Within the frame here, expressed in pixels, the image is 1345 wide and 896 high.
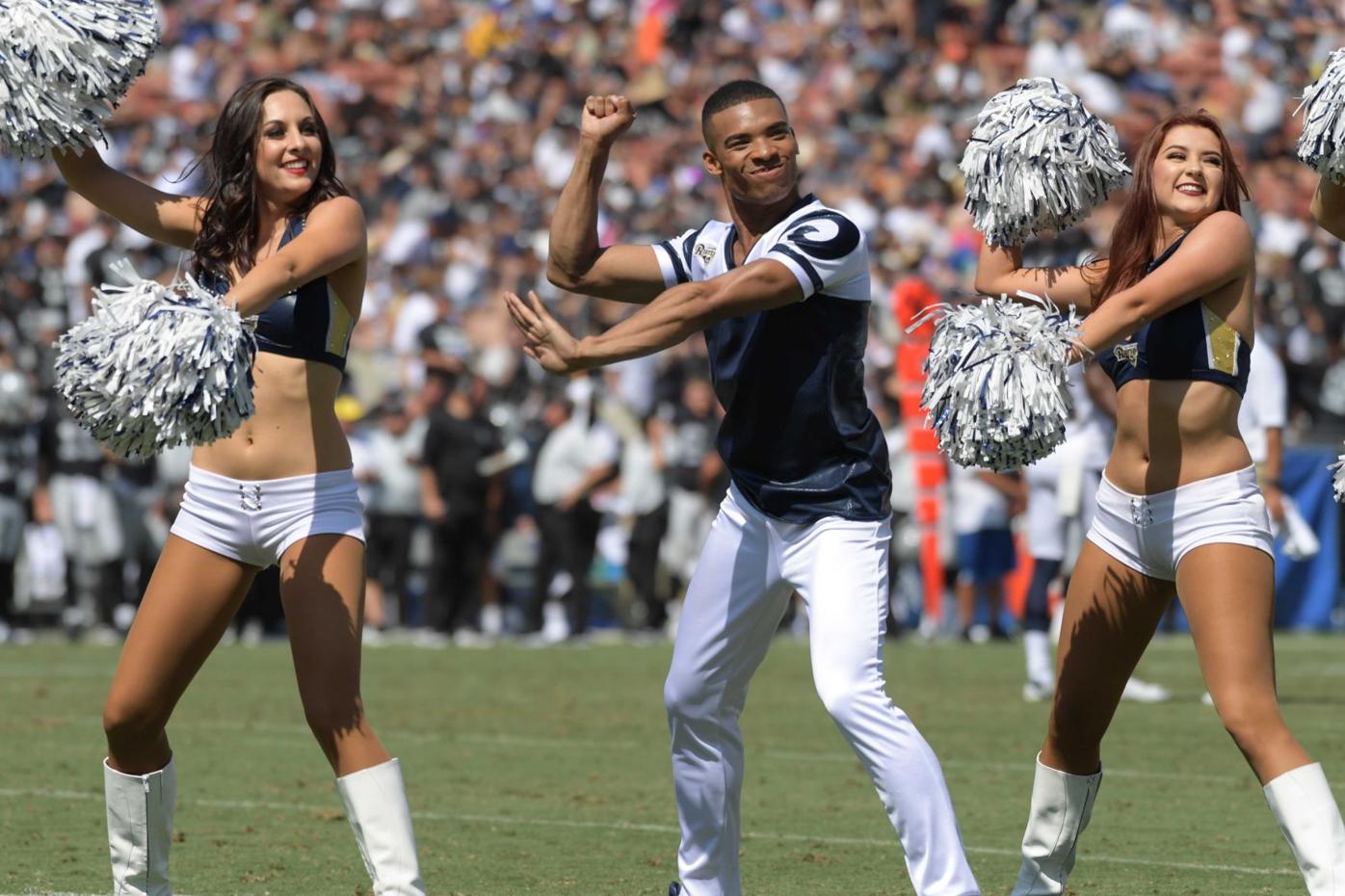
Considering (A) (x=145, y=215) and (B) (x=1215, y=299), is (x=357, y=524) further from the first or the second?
(B) (x=1215, y=299)

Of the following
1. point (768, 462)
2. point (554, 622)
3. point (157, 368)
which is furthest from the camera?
point (554, 622)

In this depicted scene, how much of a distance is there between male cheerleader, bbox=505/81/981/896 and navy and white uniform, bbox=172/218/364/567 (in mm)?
654

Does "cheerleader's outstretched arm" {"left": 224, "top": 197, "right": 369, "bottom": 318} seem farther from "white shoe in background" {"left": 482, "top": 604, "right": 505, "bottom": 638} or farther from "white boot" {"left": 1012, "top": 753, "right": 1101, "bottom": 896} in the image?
"white shoe in background" {"left": 482, "top": 604, "right": 505, "bottom": 638}

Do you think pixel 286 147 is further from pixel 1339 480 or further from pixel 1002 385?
pixel 1339 480

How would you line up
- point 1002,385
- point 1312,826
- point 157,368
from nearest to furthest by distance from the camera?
1. point 157,368
2. point 1312,826
3. point 1002,385

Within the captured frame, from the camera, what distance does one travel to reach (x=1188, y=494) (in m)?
5.63

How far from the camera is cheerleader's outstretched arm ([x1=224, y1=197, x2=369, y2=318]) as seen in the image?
541 centimetres

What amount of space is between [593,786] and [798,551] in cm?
377

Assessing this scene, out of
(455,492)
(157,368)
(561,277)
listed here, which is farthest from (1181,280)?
(455,492)

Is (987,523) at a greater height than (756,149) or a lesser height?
lesser

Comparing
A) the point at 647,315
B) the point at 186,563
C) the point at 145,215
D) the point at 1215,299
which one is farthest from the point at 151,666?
the point at 1215,299

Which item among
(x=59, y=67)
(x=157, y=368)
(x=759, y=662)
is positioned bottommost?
(x=759, y=662)

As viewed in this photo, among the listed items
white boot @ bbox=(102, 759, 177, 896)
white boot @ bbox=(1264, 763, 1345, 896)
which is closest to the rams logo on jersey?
white boot @ bbox=(1264, 763, 1345, 896)

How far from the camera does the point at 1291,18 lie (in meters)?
23.7
